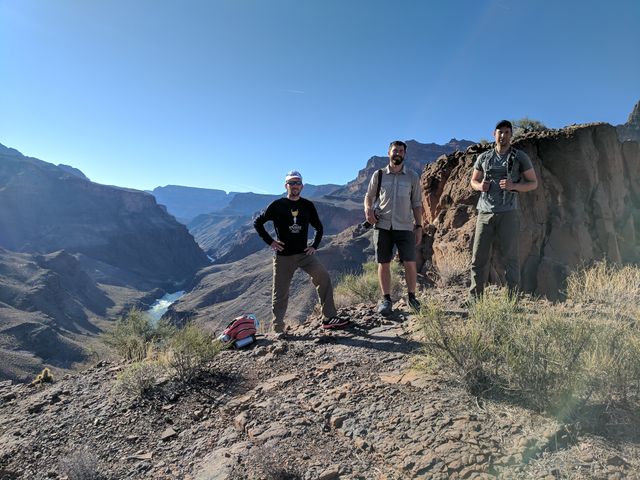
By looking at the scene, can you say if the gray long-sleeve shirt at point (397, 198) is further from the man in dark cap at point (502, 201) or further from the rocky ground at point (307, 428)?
the rocky ground at point (307, 428)

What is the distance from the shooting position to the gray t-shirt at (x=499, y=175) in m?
4.30

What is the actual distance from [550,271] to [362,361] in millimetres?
4984

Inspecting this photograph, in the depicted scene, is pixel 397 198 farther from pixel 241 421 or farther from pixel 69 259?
pixel 69 259

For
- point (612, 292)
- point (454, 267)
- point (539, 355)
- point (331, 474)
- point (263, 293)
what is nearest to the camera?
point (331, 474)

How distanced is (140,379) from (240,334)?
53.0 inches

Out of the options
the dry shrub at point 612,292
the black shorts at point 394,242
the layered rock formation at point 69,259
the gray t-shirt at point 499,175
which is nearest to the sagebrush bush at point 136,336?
the black shorts at point 394,242

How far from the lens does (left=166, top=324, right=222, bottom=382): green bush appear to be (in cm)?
421

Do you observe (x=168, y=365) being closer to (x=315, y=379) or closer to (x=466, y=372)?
(x=315, y=379)

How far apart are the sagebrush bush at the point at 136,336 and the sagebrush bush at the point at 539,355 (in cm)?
430

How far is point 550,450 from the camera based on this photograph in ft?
6.95

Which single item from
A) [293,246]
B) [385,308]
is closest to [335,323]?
[385,308]

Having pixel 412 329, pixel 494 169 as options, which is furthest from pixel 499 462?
pixel 494 169

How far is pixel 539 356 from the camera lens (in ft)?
8.57

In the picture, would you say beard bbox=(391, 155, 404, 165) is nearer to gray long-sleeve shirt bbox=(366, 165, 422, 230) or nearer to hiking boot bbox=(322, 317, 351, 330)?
gray long-sleeve shirt bbox=(366, 165, 422, 230)
